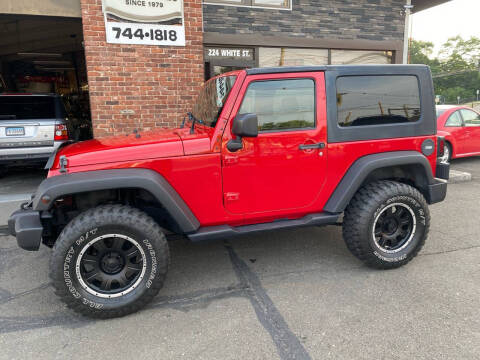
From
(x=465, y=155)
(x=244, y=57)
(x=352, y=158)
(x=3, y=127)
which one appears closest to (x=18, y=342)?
(x=352, y=158)

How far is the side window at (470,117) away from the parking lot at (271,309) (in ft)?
18.9

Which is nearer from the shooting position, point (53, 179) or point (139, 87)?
point (53, 179)

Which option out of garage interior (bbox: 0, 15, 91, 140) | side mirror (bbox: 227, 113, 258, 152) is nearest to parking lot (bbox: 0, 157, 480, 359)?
side mirror (bbox: 227, 113, 258, 152)

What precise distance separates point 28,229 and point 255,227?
182 centimetres

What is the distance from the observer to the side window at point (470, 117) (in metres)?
8.70

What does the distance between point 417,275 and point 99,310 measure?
2.84m

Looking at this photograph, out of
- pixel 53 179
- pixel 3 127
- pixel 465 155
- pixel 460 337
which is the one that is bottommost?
pixel 460 337

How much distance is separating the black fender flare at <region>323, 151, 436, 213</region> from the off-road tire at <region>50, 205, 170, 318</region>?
63.5 inches

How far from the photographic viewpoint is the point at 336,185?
333 centimetres

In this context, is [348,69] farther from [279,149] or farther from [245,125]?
[245,125]

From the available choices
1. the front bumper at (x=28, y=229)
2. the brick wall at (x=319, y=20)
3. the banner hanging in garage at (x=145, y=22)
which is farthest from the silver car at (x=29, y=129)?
the front bumper at (x=28, y=229)

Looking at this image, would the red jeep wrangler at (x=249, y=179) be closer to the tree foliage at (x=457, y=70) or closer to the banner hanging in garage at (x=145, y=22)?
the banner hanging in garage at (x=145, y=22)

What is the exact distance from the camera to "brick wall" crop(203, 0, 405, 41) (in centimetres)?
733

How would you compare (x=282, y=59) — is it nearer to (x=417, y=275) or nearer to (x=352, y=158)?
(x=352, y=158)
